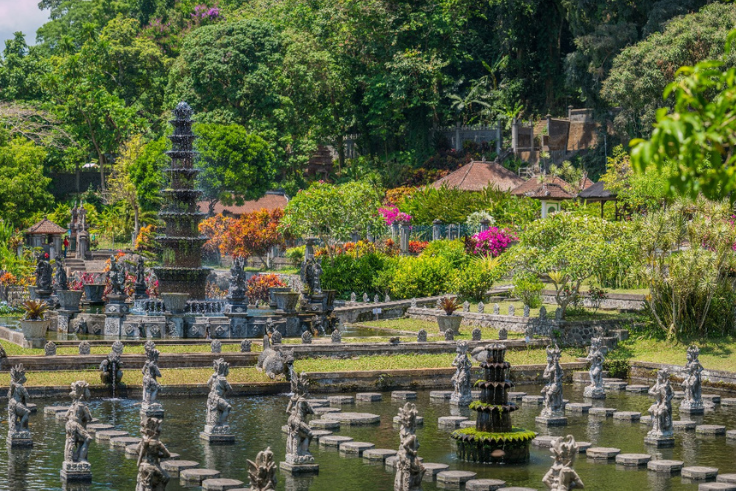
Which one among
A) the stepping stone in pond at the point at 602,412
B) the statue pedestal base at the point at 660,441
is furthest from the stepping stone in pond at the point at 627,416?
the statue pedestal base at the point at 660,441

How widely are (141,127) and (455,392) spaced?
58.3m

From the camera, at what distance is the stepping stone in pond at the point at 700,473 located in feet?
80.8

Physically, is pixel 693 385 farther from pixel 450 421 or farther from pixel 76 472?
pixel 76 472

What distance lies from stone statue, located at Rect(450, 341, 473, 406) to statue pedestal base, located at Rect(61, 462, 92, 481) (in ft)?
42.7

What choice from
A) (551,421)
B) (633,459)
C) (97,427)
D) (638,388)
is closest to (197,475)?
(97,427)

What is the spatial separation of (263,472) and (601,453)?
9.62m

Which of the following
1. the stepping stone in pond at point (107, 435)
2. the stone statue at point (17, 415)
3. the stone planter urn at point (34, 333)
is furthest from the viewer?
the stone planter urn at point (34, 333)

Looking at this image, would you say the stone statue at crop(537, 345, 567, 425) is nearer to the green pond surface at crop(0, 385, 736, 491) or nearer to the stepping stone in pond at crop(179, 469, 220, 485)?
the green pond surface at crop(0, 385, 736, 491)

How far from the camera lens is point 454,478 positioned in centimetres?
2380

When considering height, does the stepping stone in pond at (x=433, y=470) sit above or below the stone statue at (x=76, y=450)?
below

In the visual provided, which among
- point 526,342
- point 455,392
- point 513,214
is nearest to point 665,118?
point 455,392

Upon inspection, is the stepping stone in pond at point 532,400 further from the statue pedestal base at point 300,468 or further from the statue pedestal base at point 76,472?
the statue pedestal base at point 76,472

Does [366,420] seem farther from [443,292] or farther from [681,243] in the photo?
[443,292]

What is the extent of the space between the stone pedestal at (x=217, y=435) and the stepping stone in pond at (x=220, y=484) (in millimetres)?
4293
